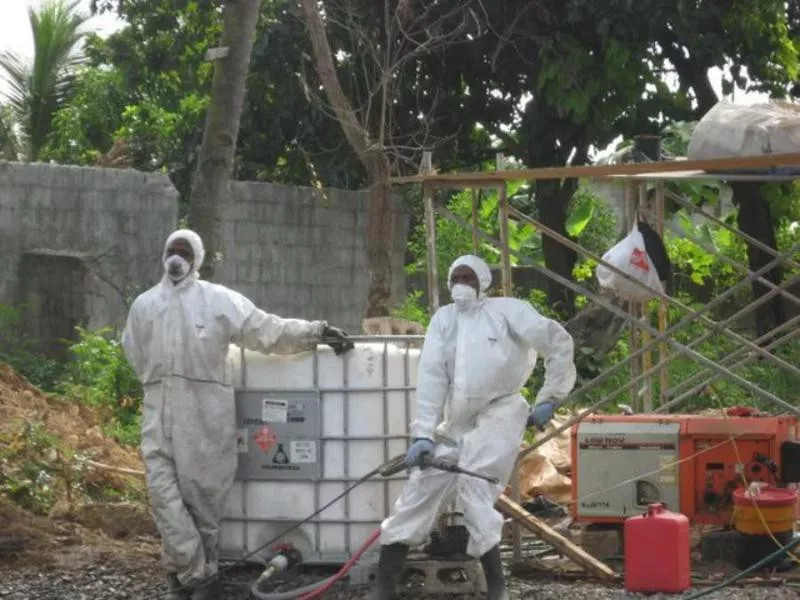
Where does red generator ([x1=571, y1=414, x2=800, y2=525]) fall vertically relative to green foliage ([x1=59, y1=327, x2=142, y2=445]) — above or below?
below

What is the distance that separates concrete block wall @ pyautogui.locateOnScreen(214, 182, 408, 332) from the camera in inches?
665

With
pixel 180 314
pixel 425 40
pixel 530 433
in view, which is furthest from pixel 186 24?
pixel 180 314

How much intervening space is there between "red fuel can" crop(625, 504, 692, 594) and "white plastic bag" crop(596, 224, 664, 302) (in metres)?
1.82

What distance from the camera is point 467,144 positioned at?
18766mm

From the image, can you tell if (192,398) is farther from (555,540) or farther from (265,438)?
(555,540)

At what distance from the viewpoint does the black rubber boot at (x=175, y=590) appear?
8.99m

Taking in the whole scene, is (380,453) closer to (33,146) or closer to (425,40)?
(425,40)

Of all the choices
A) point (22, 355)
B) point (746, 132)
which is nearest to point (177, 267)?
point (746, 132)

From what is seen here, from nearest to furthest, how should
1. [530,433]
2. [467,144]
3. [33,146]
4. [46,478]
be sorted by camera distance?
[46,478]
[530,433]
[467,144]
[33,146]

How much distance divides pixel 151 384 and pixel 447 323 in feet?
5.09

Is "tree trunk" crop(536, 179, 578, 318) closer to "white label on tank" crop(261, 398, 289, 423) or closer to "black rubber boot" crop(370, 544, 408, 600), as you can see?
"white label on tank" crop(261, 398, 289, 423)

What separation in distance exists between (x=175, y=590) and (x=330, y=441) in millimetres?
1080

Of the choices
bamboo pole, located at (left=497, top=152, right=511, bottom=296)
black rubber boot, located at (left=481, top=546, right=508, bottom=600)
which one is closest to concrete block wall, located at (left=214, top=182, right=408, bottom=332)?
bamboo pole, located at (left=497, top=152, right=511, bottom=296)

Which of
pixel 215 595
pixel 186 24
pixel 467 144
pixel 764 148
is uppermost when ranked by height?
pixel 186 24
